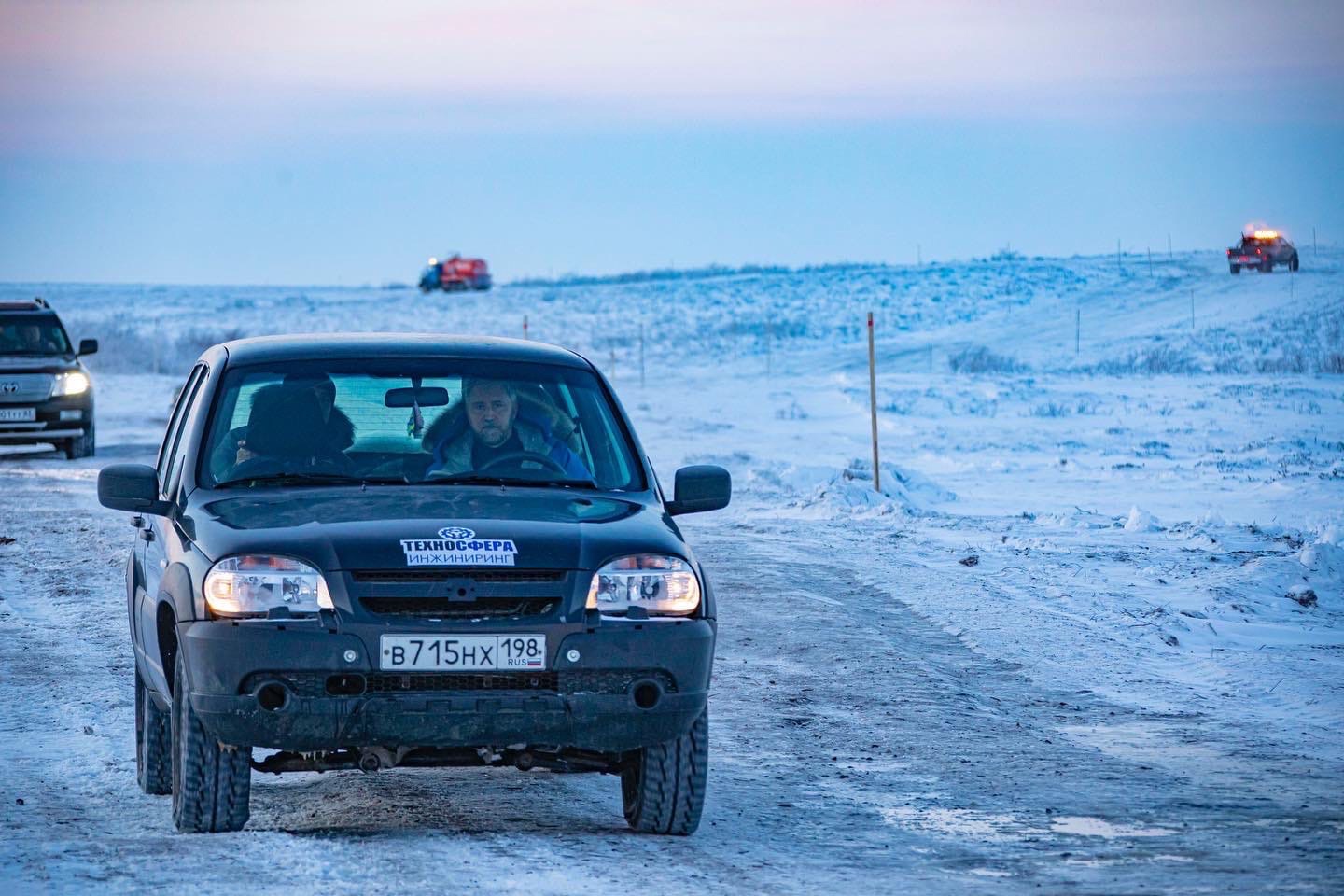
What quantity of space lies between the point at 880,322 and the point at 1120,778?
6231 centimetres

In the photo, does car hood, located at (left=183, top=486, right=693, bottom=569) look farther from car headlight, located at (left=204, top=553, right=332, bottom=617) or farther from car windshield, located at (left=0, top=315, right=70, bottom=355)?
car windshield, located at (left=0, top=315, right=70, bottom=355)

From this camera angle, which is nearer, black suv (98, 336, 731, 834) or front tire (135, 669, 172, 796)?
black suv (98, 336, 731, 834)

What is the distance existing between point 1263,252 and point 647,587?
211 ft

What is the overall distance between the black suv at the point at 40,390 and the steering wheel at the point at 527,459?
59.8 feet

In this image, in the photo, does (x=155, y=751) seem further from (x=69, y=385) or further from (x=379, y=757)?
(x=69, y=385)

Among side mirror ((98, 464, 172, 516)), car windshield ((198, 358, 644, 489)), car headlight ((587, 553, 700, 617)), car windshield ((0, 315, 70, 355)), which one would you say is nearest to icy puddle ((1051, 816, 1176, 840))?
car headlight ((587, 553, 700, 617))

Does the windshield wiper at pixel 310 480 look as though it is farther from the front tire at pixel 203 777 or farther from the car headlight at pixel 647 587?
the car headlight at pixel 647 587

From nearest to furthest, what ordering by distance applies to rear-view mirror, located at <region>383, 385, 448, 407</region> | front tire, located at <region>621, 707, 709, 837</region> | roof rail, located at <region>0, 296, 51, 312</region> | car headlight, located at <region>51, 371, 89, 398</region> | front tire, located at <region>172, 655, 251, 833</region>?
front tire, located at <region>172, 655, 251, 833</region> < front tire, located at <region>621, 707, 709, 837</region> < rear-view mirror, located at <region>383, 385, 448, 407</region> < car headlight, located at <region>51, 371, 89, 398</region> < roof rail, located at <region>0, 296, 51, 312</region>

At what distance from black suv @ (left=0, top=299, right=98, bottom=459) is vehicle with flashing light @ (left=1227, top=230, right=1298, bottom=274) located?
166 feet

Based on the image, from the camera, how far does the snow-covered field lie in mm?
5531

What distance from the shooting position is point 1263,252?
6606cm

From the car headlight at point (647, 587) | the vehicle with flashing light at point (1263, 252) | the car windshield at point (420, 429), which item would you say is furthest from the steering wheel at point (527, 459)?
the vehicle with flashing light at point (1263, 252)

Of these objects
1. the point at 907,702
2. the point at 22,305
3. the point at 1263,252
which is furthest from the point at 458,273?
the point at 907,702

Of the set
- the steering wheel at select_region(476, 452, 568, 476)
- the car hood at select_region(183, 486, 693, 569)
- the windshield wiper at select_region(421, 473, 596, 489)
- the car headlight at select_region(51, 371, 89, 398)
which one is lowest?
the car headlight at select_region(51, 371, 89, 398)
